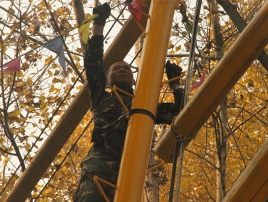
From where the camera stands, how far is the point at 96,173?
3.68 m

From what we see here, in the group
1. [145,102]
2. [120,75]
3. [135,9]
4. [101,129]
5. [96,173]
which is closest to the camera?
[145,102]

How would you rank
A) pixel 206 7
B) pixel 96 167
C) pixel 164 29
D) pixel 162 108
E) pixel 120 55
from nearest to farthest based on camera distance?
pixel 164 29 < pixel 96 167 < pixel 162 108 < pixel 120 55 < pixel 206 7

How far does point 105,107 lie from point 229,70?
1646mm

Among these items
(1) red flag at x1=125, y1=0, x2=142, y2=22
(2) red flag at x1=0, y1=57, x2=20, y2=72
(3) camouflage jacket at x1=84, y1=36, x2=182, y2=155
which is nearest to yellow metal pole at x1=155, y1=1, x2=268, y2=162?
(1) red flag at x1=125, y1=0, x2=142, y2=22

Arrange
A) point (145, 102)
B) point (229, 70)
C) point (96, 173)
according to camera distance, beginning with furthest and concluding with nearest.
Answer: point (96, 173) < point (145, 102) < point (229, 70)

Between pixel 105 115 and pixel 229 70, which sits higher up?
pixel 105 115

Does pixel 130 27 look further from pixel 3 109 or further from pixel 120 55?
pixel 3 109

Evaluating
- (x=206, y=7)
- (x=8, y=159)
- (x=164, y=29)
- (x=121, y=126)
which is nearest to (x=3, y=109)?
(x=8, y=159)

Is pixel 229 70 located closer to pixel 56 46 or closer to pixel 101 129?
pixel 101 129

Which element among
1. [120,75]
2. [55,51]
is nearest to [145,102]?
[120,75]

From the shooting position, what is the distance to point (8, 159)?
31.1 feet

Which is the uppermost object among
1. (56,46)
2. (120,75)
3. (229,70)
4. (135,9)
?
(56,46)

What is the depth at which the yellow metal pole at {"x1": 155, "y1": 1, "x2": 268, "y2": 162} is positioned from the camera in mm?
2562

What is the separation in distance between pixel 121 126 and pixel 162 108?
0.44 metres
